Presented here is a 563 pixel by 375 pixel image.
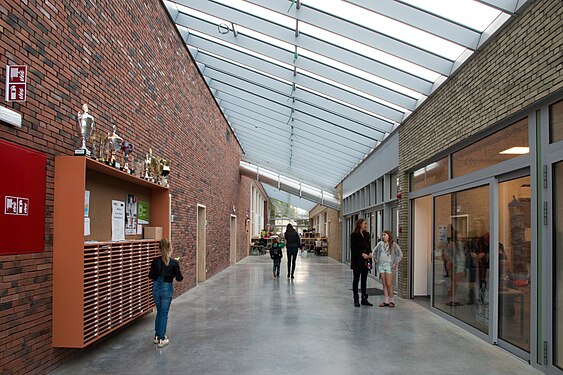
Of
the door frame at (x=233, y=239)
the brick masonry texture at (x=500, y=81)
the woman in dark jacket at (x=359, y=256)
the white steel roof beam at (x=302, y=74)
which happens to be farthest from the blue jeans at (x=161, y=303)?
the door frame at (x=233, y=239)

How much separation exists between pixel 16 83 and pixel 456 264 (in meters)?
6.46

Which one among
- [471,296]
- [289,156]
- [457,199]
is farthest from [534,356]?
[289,156]

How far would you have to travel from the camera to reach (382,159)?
12.4 meters

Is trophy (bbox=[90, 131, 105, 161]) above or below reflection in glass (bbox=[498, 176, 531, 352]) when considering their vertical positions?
above

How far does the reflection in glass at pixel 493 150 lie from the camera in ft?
17.3

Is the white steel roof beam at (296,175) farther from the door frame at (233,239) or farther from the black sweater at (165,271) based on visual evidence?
the black sweater at (165,271)

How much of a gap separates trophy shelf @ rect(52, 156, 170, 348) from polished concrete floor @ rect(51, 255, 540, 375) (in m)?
0.41

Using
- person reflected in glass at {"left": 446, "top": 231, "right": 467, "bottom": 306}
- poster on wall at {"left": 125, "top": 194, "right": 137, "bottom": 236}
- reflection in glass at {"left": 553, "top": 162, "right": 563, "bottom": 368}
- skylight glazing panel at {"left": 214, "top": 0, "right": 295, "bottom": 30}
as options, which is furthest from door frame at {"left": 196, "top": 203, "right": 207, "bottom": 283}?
reflection in glass at {"left": 553, "top": 162, "right": 563, "bottom": 368}

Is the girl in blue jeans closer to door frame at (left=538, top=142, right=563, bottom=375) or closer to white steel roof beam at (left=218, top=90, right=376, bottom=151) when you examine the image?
door frame at (left=538, top=142, right=563, bottom=375)

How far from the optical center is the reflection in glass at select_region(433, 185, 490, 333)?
6188mm

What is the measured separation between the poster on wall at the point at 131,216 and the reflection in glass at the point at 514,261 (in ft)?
16.8

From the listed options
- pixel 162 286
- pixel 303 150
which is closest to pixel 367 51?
pixel 162 286

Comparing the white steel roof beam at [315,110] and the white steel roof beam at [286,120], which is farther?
the white steel roof beam at [286,120]

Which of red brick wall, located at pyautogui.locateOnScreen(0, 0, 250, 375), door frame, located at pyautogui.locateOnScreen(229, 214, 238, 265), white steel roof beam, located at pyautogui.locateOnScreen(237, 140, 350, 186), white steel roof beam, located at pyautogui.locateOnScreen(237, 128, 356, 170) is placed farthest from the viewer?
white steel roof beam, located at pyautogui.locateOnScreen(237, 140, 350, 186)
